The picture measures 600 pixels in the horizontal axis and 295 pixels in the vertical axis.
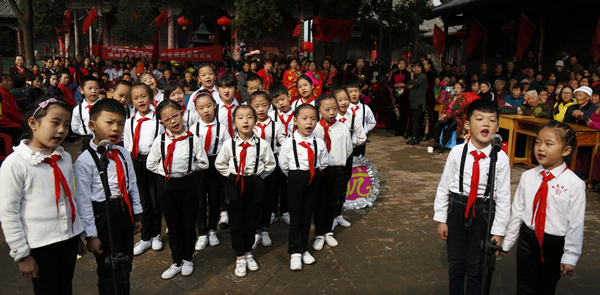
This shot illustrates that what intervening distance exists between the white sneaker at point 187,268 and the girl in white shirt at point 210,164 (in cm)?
48

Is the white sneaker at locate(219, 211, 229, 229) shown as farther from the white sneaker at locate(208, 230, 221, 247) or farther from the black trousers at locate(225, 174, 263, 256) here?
the black trousers at locate(225, 174, 263, 256)

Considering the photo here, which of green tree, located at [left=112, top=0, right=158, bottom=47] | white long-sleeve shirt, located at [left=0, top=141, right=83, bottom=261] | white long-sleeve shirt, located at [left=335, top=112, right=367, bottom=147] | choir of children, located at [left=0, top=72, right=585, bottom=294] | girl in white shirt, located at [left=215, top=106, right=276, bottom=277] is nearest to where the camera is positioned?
white long-sleeve shirt, located at [left=0, top=141, right=83, bottom=261]

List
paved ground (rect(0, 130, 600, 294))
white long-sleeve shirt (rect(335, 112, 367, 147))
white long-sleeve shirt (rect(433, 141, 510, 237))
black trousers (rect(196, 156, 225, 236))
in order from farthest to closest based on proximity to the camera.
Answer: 1. white long-sleeve shirt (rect(335, 112, 367, 147))
2. black trousers (rect(196, 156, 225, 236))
3. paved ground (rect(0, 130, 600, 294))
4. white long-sleeve shirt (rect(433, 141, 510, 237))

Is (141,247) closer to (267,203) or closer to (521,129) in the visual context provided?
(267,203)

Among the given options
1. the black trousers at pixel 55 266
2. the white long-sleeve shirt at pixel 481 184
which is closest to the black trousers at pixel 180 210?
the black trousers at pixel 55 266

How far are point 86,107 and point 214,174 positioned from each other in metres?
1.65

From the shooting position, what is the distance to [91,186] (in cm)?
285

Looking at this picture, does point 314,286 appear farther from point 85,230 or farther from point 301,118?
point 85,230

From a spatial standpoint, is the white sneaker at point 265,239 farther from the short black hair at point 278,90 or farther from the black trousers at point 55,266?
the black trousers at point 55,266

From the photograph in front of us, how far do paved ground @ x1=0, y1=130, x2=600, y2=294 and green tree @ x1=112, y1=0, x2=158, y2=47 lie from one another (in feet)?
84.9

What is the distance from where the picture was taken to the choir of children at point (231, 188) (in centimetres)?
242

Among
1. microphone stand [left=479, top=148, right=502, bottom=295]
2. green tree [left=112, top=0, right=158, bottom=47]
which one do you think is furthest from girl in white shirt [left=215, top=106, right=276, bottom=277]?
green tree [left=112, top=0, right=158, bottom=47]

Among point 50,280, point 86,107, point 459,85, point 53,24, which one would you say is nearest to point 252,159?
point 50,280

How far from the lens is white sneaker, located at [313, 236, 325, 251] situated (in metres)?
4.26
